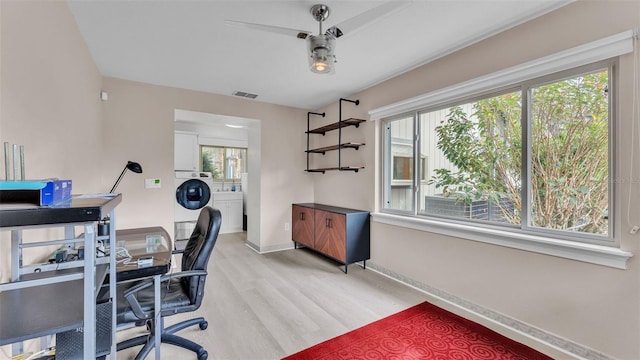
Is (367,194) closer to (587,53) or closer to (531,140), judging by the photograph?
(531,140)

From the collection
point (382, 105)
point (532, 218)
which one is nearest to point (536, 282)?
point (532, 218)

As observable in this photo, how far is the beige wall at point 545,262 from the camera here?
169cm

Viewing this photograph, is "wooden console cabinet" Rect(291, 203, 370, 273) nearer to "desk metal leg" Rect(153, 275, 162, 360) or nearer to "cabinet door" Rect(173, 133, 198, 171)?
"desk metal leg" Rect(153, 275, 162, 360)

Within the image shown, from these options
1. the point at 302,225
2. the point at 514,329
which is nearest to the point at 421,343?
the point at 514,329

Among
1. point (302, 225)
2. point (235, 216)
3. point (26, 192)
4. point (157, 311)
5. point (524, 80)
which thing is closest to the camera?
point (26, 192)

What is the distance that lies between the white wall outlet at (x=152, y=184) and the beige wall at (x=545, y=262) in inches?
125

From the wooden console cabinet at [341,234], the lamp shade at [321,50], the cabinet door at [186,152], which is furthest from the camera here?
the cabinet door at [186,152]

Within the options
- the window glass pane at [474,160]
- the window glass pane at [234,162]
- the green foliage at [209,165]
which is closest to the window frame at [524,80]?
the window glass pane at [474,160]

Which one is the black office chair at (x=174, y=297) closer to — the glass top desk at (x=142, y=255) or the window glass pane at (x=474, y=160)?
the glass top desk at (x=142, y=255)

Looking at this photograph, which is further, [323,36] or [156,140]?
[156,140]

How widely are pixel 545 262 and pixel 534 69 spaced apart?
4.81 feet

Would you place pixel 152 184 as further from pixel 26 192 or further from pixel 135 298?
pixel 26 192

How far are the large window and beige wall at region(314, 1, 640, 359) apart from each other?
163 mm

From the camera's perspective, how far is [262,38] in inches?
94.0
